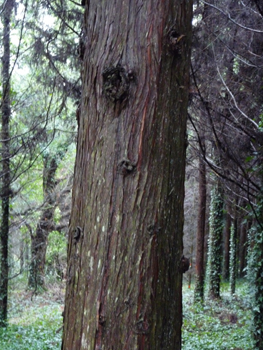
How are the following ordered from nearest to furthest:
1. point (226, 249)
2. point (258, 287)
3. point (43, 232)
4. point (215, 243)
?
1. point (258, 287)
2. point (215, 243)
3. point (43, 232)
4. point (226, 249)

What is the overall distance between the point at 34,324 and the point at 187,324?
16.3 feet

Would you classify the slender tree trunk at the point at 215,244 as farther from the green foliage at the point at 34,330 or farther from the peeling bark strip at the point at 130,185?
the peeling bark strip at the point at 130,185

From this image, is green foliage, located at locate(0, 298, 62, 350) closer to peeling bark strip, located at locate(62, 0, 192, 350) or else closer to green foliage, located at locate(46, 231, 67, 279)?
green foliage, located at locate(46, 231, 67, 279)

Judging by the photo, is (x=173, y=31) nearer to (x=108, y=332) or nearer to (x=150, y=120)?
(x=150, y=120)

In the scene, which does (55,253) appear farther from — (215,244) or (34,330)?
(34,330)

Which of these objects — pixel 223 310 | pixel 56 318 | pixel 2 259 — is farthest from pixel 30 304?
pixel 223 310

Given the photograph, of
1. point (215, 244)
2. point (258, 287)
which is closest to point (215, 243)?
point (215, 244)

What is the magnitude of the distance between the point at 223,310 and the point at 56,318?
6083 mm

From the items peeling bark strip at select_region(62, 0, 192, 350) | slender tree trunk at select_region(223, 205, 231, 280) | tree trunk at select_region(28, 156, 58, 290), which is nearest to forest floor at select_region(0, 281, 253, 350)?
tree trunk at select_region(28, 156, 58, 290)

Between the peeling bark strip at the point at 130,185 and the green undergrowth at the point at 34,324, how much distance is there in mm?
2835

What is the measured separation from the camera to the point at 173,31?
155cm

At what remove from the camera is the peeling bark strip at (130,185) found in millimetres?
1365

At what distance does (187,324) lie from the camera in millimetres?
11719

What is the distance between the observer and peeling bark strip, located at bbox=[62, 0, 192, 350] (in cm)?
137
